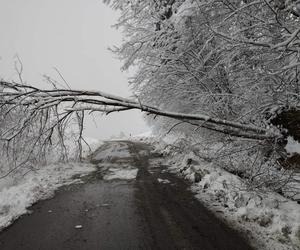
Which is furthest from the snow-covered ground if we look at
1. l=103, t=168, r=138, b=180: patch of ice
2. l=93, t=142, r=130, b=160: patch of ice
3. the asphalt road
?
l=93, t=142, r=130, b=160: patch of ice

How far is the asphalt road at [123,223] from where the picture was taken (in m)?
5.37

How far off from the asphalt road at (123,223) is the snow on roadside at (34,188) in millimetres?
418

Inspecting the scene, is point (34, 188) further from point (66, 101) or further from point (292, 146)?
point (292, 146)

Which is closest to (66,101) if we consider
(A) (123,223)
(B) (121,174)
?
(A) (123,223)

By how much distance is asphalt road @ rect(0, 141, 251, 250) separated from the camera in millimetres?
5367

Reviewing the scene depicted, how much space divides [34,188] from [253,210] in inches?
271

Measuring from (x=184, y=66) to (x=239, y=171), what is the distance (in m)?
3.40

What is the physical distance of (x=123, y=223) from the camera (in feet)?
21.1

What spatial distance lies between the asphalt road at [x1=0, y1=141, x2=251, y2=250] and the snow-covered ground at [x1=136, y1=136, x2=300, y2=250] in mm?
280

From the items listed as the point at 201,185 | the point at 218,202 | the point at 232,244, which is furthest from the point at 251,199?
the point at 201,185

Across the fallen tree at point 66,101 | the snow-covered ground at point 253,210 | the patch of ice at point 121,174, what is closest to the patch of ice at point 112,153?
the patch of ice at point 121,174

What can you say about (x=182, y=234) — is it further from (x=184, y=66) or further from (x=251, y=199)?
(x=184, y=66)

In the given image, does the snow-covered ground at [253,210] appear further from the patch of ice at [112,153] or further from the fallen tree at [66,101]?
the patch of ice at [112,153]

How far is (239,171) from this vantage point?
8898 millimetres
